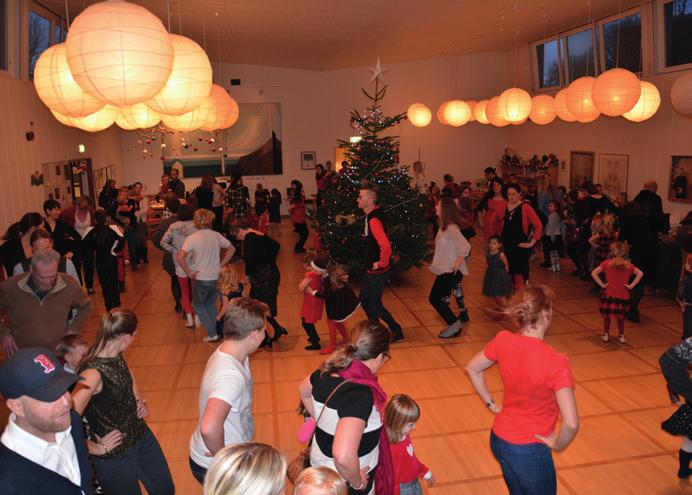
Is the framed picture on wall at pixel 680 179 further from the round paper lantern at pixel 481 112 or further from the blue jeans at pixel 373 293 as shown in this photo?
the blue jeans at pixel 373 293

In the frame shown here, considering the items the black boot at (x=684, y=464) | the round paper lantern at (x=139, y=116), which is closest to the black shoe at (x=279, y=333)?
the round paper lantern at (x=139, y=116)

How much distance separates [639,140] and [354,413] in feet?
40.7

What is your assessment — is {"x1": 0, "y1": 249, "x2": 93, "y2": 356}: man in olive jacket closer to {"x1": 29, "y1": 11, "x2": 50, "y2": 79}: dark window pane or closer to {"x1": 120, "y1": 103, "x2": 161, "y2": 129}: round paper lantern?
{"x1": 120, "y1": 103, "x2": 161, "y2": 129}: round paper lantern

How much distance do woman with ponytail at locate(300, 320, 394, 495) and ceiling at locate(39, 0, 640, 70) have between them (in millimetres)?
6445

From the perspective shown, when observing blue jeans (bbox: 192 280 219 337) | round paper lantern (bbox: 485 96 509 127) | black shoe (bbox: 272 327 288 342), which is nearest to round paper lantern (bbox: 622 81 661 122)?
round paper lantern (bbox: 485 96 509 127)

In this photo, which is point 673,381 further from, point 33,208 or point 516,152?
point 516,152

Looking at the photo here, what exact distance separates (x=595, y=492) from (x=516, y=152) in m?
15.9

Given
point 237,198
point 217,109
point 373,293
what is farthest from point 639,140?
point 217,109

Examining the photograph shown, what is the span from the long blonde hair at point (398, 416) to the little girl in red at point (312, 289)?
11.0 ft

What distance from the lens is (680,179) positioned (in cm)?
1133

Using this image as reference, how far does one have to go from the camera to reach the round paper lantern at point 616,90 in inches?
304

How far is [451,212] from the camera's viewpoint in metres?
7.07

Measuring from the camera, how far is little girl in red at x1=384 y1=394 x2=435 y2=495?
331cm

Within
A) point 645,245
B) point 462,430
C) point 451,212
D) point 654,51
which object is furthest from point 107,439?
point 654,51
